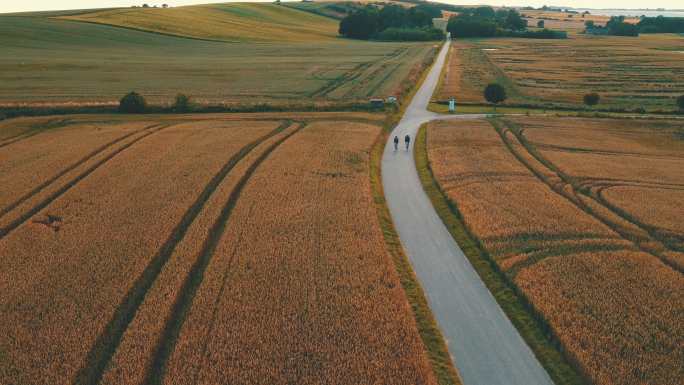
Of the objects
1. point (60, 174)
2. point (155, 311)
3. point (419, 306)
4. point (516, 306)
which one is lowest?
point (516, 306)

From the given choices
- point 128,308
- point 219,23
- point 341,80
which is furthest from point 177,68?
point 219,23

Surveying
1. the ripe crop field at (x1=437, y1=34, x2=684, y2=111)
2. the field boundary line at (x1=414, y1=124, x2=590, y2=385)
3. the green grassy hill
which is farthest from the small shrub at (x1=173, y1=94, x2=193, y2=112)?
the green grassy hill

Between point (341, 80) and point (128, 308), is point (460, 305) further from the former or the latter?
point (341, 80)

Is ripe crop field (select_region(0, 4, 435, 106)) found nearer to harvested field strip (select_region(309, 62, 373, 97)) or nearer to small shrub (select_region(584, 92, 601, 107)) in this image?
harvested field strip (select_region(309, 62, 373, 97))

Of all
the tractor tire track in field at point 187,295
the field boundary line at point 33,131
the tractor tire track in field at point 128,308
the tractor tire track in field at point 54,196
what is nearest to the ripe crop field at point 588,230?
the tractor tire track in field at point 187,295

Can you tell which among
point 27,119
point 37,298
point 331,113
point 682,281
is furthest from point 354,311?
point 27,119

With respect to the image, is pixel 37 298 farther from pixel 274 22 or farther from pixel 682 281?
pixel 274 22
